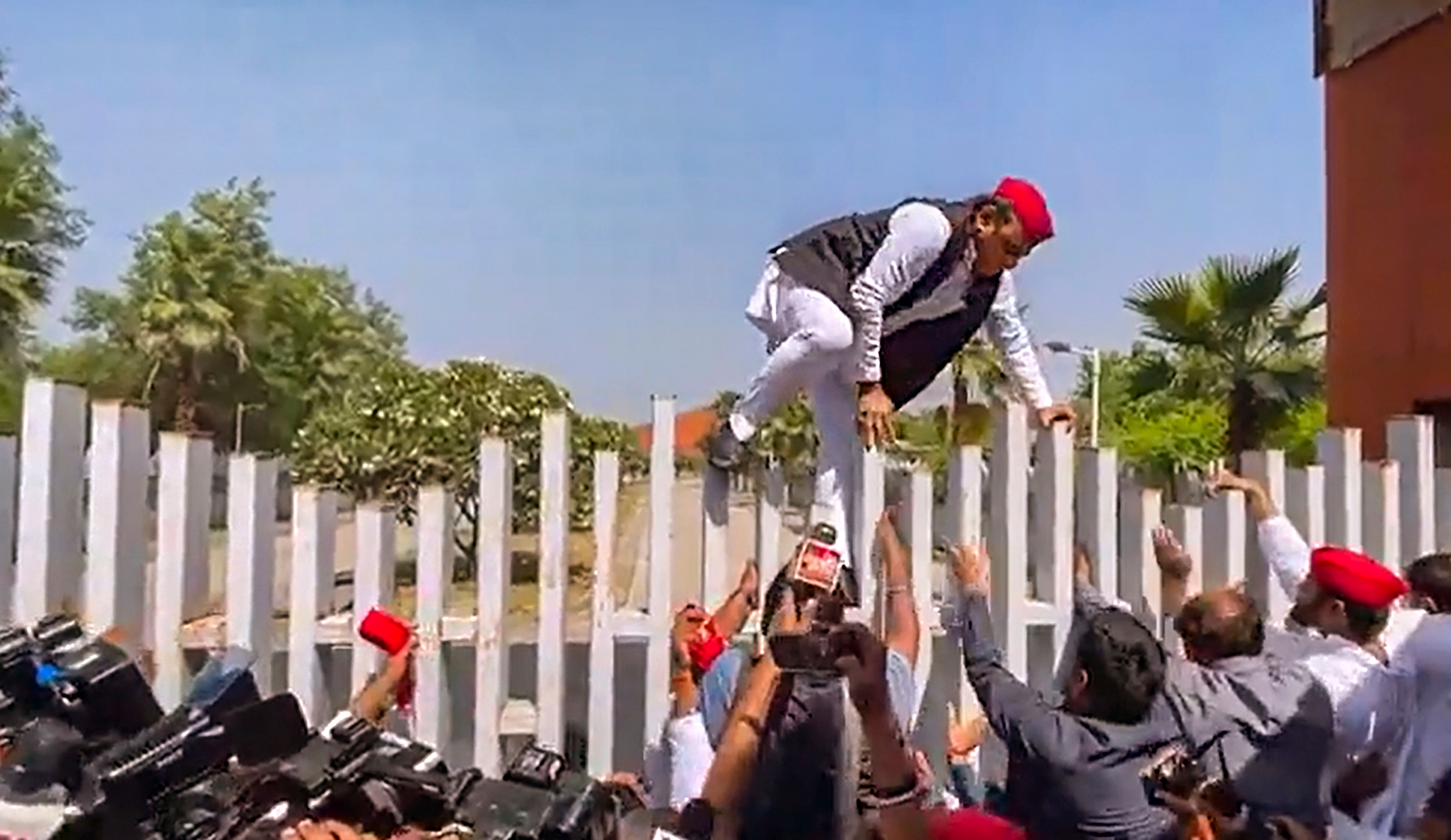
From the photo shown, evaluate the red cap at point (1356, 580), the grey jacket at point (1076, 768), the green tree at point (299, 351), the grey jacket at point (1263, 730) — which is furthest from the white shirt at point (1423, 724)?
the green tree at point (299, 351)

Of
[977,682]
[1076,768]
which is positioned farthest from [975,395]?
[1076,768]

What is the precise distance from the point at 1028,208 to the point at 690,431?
372 centimetres

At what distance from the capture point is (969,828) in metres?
2.79

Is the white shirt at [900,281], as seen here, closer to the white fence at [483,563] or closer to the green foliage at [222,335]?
the white fence at [483,563]

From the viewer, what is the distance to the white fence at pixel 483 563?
14.6ft

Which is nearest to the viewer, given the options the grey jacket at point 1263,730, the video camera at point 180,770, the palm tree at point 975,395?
the video camera at point 180,770

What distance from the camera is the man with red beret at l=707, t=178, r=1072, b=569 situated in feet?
11.3

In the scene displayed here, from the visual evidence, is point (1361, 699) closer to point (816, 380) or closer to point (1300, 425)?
point (816, 380)

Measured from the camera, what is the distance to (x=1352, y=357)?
33.3 ft

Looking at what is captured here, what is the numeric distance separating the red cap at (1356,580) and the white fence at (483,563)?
118cm

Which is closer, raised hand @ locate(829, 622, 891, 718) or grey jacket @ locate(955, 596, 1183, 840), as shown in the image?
raised hand @ locate(829, 622, 891, 718)

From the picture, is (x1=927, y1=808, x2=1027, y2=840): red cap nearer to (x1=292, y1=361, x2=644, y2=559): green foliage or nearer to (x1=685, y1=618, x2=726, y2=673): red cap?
(x1=685, y1=618, x2=726, y2=673): red cap

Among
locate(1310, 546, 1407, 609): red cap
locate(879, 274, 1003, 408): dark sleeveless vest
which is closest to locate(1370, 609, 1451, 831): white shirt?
locate(1310, 546, 1407, 609): red cap

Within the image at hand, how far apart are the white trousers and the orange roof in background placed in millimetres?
529
